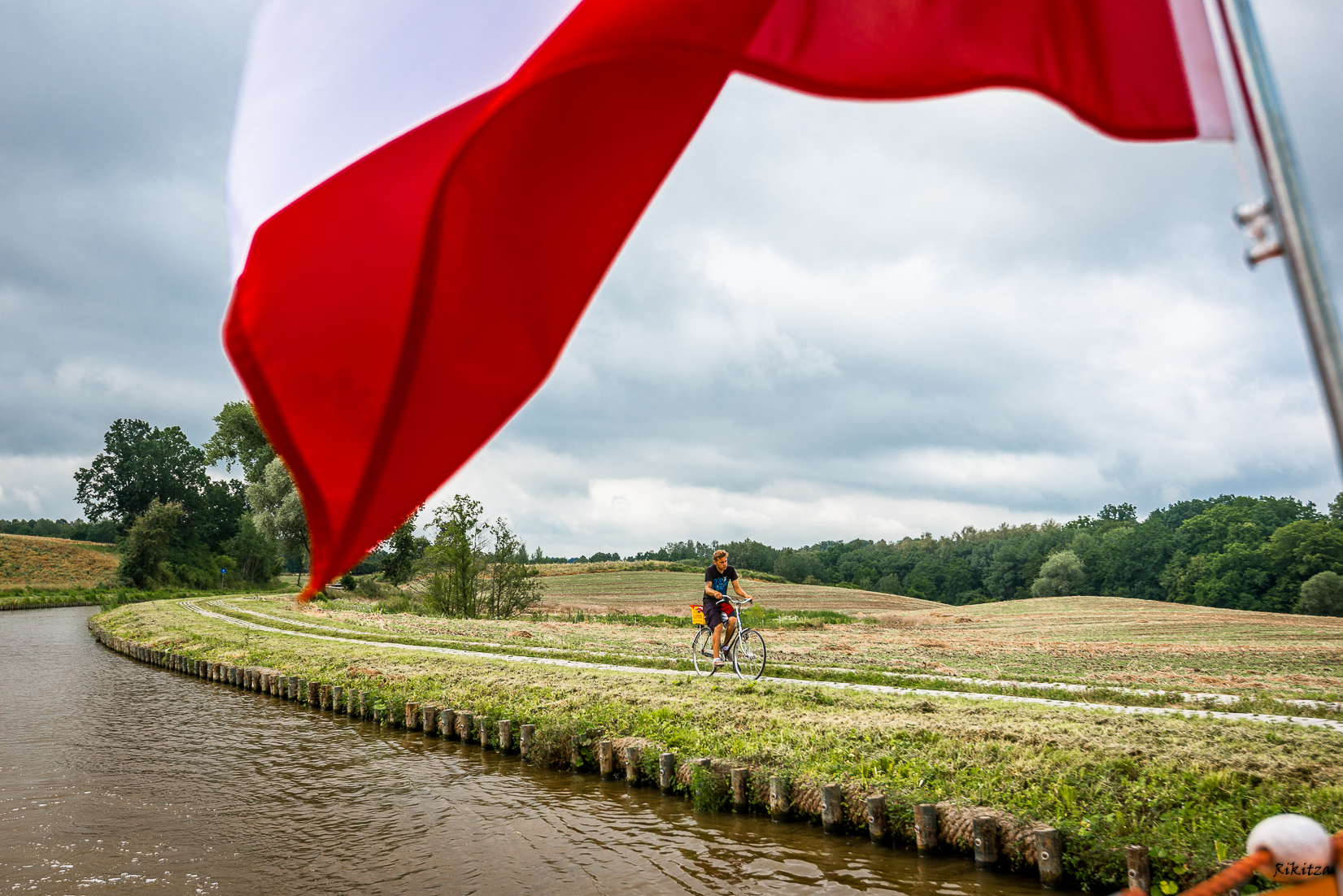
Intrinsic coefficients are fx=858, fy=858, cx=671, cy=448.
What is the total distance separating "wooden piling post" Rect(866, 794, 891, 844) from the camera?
812 cm

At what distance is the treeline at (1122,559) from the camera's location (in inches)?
2484

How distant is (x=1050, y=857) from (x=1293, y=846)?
16.8 ft

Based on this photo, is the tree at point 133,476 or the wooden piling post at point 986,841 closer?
the wooden piling post at point 986,841

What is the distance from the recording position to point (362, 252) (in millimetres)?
2402

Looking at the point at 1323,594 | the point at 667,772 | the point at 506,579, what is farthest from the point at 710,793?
the point at 1323,594

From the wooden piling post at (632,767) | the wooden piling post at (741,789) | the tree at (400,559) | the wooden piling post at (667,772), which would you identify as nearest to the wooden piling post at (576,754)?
the wooden piling post at (632,767)

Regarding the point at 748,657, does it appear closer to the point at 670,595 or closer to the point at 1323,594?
the point at 670,595

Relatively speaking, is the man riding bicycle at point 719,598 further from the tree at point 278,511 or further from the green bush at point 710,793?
the tree at point 278,511

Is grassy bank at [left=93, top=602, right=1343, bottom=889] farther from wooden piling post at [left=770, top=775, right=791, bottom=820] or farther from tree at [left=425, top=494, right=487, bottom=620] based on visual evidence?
tree at [left=425, top=494, right=487, bottom=620]

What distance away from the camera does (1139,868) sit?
6426 millimetres

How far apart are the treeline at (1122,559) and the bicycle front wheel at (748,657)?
111 feet

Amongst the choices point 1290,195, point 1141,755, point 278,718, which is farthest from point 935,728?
point 278,718

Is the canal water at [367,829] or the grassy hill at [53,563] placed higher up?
the grassy hill at [53,563]

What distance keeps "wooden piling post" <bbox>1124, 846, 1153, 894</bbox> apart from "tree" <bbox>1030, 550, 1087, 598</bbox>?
79.5 metres
